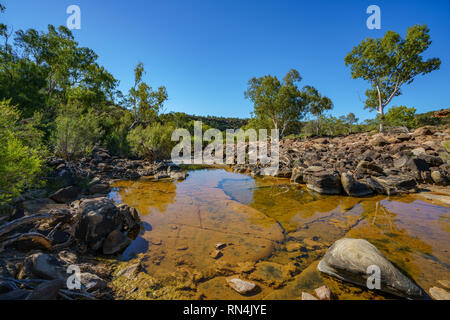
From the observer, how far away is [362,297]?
7.09 feet

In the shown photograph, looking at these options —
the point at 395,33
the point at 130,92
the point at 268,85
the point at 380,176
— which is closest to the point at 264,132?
the point at 268,85

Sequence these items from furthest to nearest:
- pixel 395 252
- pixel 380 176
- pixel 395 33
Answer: pixel 395 33 → pixel 380 176 → pixel 395 252

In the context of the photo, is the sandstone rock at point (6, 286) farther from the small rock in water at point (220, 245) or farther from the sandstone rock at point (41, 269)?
the small rock in water at point (220, 245)

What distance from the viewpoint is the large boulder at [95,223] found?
3.08m

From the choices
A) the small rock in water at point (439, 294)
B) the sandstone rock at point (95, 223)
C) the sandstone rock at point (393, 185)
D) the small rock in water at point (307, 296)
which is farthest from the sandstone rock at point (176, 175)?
the small rock in water at point (439, 294)

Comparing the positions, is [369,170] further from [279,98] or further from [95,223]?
[279,98]

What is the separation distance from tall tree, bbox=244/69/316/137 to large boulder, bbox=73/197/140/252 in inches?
966

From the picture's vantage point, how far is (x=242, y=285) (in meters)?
2.31

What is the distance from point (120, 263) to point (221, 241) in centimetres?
177

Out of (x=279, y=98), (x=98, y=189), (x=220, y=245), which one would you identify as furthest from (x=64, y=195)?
(x=279, y=98)

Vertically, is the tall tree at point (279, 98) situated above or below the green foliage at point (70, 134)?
above

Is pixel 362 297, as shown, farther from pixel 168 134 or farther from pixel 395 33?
pixel 395 33

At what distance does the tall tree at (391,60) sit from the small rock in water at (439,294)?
21131 millimetres
